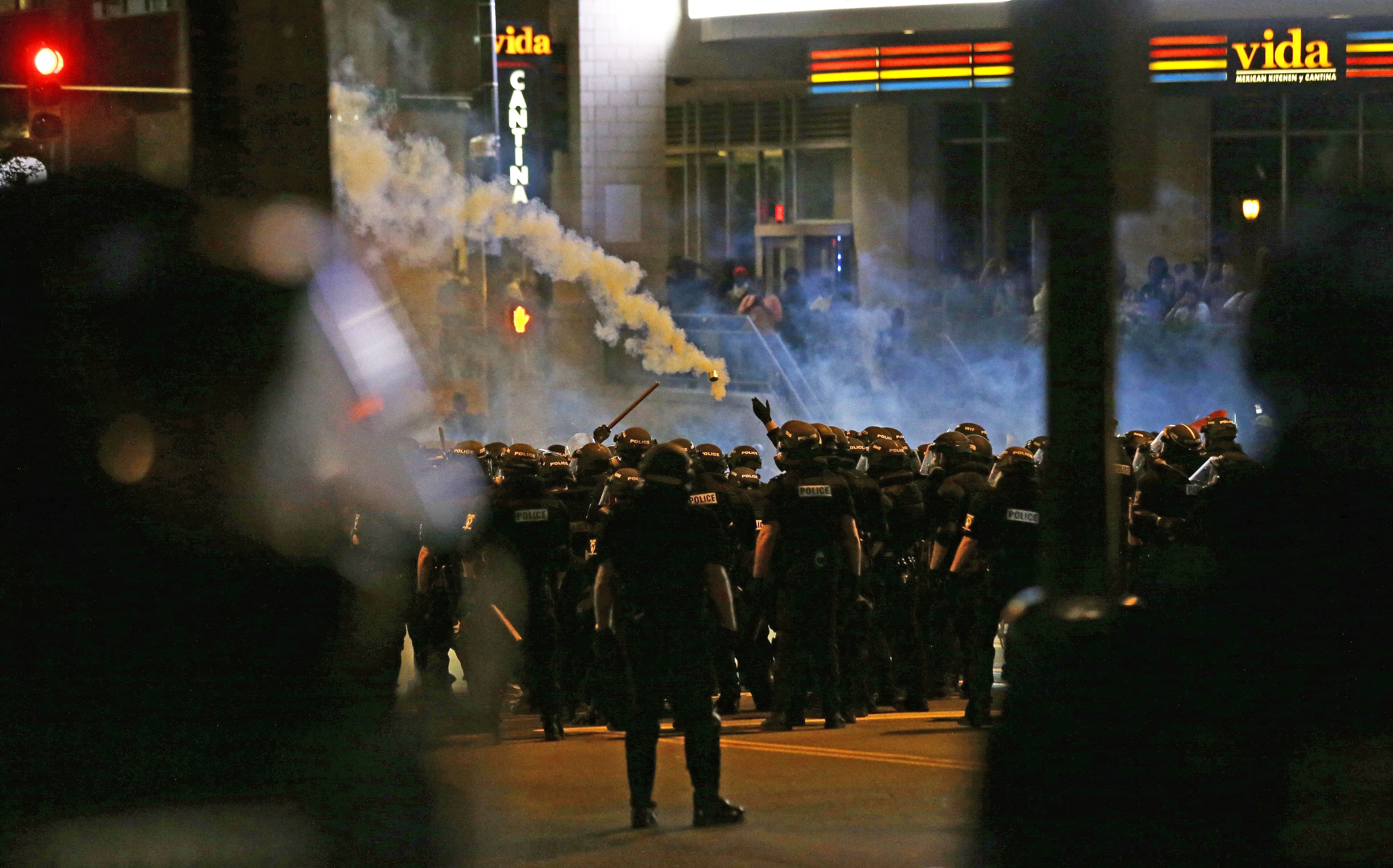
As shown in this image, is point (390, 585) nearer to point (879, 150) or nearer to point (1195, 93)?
point (1195, 93)

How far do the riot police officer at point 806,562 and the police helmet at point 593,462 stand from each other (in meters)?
1.34

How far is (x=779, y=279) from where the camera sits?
3028cm

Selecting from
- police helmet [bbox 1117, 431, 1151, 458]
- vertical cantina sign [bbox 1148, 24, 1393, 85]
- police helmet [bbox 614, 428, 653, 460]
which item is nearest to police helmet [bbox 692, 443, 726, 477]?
police helmet [bbox 614, 428, 653, 460]

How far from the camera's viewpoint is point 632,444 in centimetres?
1114

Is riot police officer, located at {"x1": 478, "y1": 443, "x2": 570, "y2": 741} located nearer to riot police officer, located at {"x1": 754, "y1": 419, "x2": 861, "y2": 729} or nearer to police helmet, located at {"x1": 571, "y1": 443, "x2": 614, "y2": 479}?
police helmet, located at {"x1": 571, "y1": 443, "x2": 614, "y2": 479}

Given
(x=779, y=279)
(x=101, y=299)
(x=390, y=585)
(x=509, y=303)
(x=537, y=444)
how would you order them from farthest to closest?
(x=779, y=279) → (x=509, y=303) → (x=537, y=444) → (x=390, y=585) → (x=101, y=299)

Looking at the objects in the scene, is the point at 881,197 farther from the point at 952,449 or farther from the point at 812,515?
the point at 812,515

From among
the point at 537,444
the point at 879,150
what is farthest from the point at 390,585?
the point at 879,150

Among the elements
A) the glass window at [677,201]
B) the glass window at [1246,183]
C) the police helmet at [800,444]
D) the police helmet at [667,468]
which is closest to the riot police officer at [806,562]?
the police helmet at [800,444]

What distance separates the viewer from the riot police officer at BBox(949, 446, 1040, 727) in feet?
32.1

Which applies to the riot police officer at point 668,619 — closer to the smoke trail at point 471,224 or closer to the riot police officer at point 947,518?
the riot police officer at point 947,518

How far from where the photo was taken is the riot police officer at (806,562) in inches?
394

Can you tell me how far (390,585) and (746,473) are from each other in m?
2.86

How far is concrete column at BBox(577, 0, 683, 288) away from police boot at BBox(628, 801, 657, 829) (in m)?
20.6
